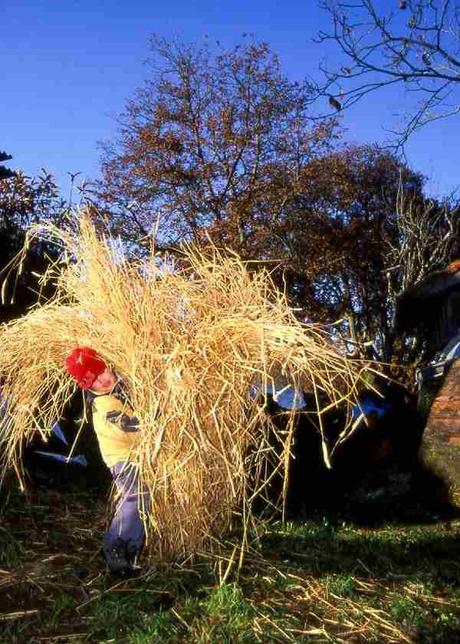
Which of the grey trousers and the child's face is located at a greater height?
the child's face

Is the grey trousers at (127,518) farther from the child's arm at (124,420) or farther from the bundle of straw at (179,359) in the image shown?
the child's arm at (124,420)

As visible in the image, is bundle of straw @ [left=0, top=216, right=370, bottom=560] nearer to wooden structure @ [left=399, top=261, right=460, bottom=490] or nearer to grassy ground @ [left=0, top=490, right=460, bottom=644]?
grassy ground @ [left=0, top=490, right=460, bottom=644]

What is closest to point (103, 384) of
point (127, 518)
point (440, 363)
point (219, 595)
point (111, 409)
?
point (111, 409)

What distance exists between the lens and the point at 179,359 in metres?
4.53

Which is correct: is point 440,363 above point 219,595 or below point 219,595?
above

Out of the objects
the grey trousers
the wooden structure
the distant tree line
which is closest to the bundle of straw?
the grey trousers

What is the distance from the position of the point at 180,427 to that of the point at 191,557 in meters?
0.92

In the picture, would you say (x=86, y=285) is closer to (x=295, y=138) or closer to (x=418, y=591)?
(x=418, y=591)

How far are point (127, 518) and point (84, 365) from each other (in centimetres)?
89

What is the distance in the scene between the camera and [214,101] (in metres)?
22.7

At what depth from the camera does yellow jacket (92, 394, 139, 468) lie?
15.7 feet

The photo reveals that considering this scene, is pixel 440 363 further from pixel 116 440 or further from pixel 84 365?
pixel 84 365

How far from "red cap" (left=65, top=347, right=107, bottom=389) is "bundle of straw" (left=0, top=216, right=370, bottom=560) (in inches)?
3.3

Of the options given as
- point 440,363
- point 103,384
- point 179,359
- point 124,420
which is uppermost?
point 440,363
